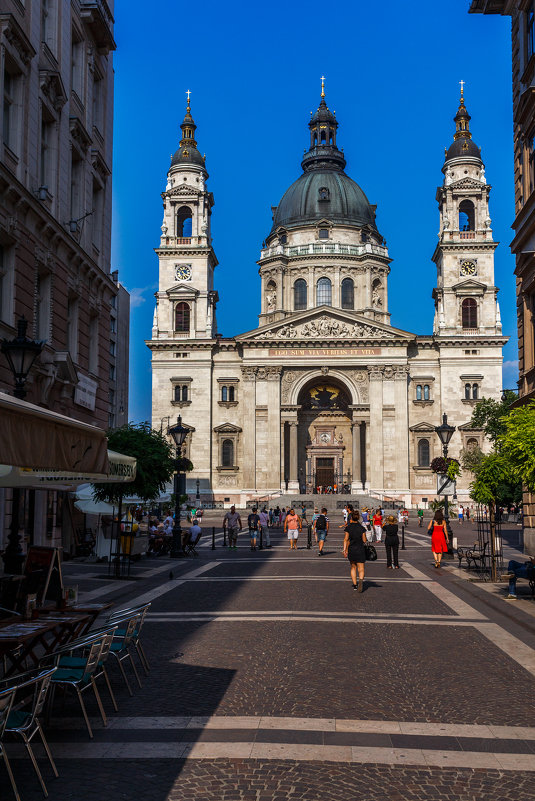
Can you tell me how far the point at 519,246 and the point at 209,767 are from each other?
862 inches

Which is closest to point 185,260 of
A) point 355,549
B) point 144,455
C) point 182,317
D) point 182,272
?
point 182,272

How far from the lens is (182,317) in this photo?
7506 centimetres

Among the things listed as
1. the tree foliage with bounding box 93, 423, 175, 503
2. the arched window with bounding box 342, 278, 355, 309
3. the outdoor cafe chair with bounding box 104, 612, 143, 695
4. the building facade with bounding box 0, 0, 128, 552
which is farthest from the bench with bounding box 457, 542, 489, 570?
the arched window with bounding box 342, 278, 355, 309

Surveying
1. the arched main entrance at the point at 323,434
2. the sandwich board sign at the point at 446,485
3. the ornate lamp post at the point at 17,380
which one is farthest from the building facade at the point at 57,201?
the arched main entrance at the point at 323,434

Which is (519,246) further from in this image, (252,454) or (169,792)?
(252,454)

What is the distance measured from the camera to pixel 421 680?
9.81 m

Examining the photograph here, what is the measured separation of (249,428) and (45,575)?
2350 inches

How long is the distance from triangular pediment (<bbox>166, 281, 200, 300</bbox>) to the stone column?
8.28m

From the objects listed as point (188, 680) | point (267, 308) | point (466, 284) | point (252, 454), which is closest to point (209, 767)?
point (188, 680)

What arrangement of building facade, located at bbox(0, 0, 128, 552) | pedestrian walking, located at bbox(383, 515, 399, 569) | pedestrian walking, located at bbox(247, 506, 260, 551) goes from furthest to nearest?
pedestrian walking, located at bbox(247, 506, 260, 551) → pedestrian walking, located at bbox(383, 515, 399, 569) → building facade, located at bbox(0, 0, 128, 552)

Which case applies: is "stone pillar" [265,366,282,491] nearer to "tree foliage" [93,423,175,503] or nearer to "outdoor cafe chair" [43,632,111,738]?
"tree foliage" [93,423,175,503]

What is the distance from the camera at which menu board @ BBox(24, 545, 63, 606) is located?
1206cm

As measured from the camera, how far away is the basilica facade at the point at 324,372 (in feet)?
234

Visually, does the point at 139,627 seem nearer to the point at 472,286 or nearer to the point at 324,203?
the point at 472,286
